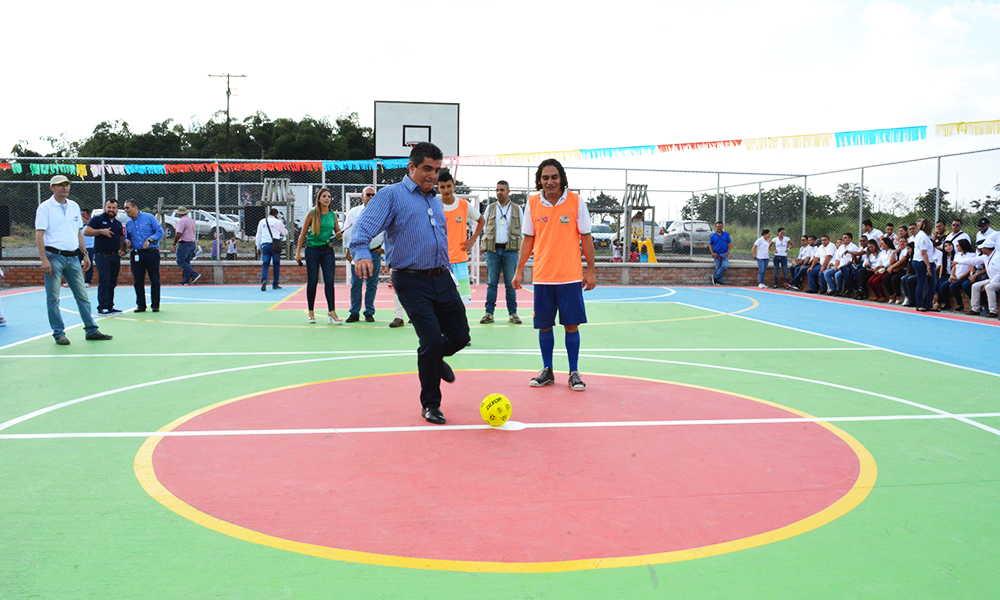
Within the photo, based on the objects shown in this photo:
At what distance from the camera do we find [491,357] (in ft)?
25.4

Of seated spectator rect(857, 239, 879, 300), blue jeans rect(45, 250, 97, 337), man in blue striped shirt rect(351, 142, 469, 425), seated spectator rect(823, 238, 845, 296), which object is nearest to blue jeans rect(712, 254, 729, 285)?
seated spectator rect(823, 238, 845, 296)

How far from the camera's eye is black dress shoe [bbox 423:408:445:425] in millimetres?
4961

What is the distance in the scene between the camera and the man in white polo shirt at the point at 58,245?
27.1ft

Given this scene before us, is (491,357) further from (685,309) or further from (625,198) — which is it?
(625,198)

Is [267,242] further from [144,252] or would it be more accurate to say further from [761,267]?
[761,267]

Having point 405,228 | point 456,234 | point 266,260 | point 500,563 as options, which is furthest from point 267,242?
point 500,563

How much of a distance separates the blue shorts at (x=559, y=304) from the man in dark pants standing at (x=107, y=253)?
8.68 m

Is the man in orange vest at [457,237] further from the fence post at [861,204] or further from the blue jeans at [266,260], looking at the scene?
the fence post at [861,204]

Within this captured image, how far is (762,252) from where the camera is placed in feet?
66.2

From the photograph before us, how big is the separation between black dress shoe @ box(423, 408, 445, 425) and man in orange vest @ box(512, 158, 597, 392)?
4.70 feet

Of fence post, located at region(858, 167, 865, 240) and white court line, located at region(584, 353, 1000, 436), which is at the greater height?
fence post, located at region(858, 167, 865, 240)

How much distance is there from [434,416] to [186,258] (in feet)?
51.5

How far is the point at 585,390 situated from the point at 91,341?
6.39m

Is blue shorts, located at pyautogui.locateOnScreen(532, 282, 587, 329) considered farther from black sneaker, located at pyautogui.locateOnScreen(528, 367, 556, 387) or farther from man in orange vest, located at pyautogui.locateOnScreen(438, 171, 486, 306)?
man in orange vest, located at pyautogui.locateOnScreen(438, 171, 486, 306)
